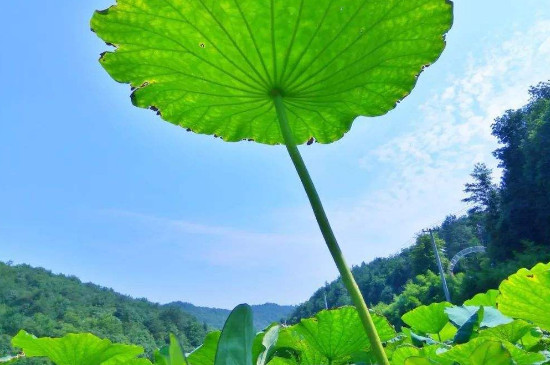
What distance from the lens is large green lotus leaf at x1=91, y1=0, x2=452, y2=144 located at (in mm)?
549

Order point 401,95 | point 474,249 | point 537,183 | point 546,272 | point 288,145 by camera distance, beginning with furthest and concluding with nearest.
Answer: point 474,249 → point 537,183 → point 401,95 → point 288,145 → point 546,272

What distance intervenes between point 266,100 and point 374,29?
0.64ft

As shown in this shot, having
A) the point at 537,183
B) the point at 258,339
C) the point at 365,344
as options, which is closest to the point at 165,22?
the point at 258,339

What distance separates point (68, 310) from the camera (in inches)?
1649

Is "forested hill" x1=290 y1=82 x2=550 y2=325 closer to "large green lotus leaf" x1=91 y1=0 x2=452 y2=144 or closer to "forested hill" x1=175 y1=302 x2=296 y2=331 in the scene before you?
"large green lotus leaf" x1=91 y1=0 x2=452 y2=144

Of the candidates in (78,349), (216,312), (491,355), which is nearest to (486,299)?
(491,355)

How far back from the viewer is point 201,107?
2.40 ft

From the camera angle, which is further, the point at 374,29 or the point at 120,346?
the point at 120,346

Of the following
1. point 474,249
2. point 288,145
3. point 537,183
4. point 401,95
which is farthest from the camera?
point 474,249

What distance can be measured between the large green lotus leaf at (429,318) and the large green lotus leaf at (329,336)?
128 mm

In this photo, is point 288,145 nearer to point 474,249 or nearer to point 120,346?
point 120,346

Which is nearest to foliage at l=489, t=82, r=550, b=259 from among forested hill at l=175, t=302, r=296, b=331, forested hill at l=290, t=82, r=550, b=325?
forested hill at l=290, t=82, r=550, b=325

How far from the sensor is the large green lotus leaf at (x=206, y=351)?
1.88 ft

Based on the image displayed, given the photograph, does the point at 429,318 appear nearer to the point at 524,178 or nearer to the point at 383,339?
the point at 383,339
